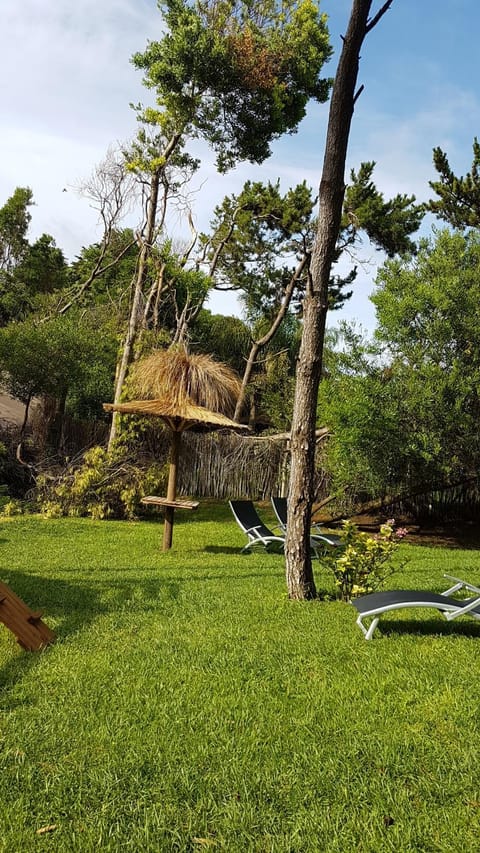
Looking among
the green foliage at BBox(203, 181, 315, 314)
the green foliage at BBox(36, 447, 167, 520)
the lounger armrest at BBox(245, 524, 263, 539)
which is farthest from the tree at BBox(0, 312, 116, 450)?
the green foliage at BBox(203, 181, 315, 314)

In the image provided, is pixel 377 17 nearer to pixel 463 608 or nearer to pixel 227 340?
pixel 463 608

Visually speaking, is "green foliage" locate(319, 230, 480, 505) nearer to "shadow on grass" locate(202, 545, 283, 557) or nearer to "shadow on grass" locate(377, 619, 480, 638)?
"shadow on grass" locate(202, 545, 283, 557)

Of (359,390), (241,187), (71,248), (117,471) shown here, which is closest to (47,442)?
(117,471)

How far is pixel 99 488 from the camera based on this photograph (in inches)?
504

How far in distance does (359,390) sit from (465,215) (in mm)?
6355

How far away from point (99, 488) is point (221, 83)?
12590mm

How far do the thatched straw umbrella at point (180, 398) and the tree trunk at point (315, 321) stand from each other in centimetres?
321

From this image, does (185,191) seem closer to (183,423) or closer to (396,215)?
(396,215)

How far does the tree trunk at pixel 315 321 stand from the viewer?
6.05m

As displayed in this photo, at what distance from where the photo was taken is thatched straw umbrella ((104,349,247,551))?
926 cm

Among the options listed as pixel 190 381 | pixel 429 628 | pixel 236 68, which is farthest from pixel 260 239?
pixel 429 628

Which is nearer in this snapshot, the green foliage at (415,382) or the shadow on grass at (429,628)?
the shadow on grass at (429,628)

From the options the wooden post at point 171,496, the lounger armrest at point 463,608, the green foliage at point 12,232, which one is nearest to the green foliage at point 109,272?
the green foliage at point 12,232

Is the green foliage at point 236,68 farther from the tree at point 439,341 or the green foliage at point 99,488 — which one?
the green foliage at point 99,488
